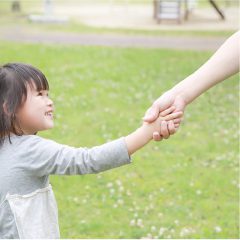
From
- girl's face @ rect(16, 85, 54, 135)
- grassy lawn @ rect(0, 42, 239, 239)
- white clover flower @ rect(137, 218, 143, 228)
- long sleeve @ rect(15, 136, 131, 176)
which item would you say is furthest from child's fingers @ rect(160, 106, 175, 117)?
white clover flower @ rect(137, 218, 143, 228)

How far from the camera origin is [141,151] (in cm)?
816

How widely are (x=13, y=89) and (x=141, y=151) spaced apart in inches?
203

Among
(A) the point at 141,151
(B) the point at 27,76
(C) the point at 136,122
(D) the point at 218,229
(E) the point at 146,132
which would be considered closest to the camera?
(E) the point at 146,132

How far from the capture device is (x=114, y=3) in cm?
3052

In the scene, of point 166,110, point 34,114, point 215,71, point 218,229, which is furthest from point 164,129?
point 218,229

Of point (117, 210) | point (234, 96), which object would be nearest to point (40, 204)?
point (117, 210)

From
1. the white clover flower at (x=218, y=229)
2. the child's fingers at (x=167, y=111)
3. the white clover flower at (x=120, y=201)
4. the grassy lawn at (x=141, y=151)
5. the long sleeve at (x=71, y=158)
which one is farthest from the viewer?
the white clover flower at (x=120, y=201)

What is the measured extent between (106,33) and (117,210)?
13.0 meters

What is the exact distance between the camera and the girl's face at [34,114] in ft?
10.2

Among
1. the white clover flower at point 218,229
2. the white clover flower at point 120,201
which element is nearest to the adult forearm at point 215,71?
the white clover flower at point 218,229

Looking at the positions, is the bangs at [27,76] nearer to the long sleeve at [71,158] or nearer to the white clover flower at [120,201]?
the long sleeve at [71,158]

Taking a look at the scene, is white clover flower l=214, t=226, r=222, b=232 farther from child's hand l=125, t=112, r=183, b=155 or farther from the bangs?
the bangs

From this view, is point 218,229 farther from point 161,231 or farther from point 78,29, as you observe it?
point 78,29

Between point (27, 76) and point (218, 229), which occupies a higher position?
point (27, 76)
